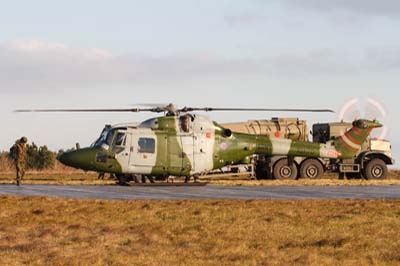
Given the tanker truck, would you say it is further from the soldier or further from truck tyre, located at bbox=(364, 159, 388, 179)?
the soldier

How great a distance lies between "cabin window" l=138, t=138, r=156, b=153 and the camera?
3522 cm

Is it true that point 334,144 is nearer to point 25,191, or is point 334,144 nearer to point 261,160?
point 261,160

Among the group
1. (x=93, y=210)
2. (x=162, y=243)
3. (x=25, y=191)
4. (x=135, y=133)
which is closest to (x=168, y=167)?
(x=135, y=133)

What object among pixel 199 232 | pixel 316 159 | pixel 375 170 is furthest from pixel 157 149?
pixel 199 232

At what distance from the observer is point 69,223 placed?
60.1 ft

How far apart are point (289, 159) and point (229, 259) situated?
29.1 meters

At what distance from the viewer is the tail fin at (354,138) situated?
43.2 m

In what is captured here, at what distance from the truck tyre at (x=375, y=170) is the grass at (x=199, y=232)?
21803mm

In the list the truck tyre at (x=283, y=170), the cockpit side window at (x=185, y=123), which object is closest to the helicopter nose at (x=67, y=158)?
the cockpit side window at (x=185, y=123)

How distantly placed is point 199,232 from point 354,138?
91.1 feet

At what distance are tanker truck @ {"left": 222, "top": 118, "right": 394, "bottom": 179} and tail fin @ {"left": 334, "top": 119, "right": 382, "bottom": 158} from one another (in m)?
1.05

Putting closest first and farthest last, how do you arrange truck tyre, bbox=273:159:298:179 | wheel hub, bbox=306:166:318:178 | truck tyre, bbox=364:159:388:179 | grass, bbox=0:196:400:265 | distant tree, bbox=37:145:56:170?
grass, bbox=0:196:400:265 → truck tyre, bbox=273:159:298:179 → wheel hub, bbox=306:166:318:178 → truck tyre, bbox=364:159:388:179 → distant tree, bbox=37:145:56:170

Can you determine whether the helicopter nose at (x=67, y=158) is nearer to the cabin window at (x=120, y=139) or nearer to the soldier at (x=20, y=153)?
the soldier at (x=20, y=153)

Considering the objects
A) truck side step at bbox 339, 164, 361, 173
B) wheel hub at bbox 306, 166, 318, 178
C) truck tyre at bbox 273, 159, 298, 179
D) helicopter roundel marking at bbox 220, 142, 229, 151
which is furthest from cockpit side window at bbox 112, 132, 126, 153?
truck side step at bbox 339, 164, 361, 173
